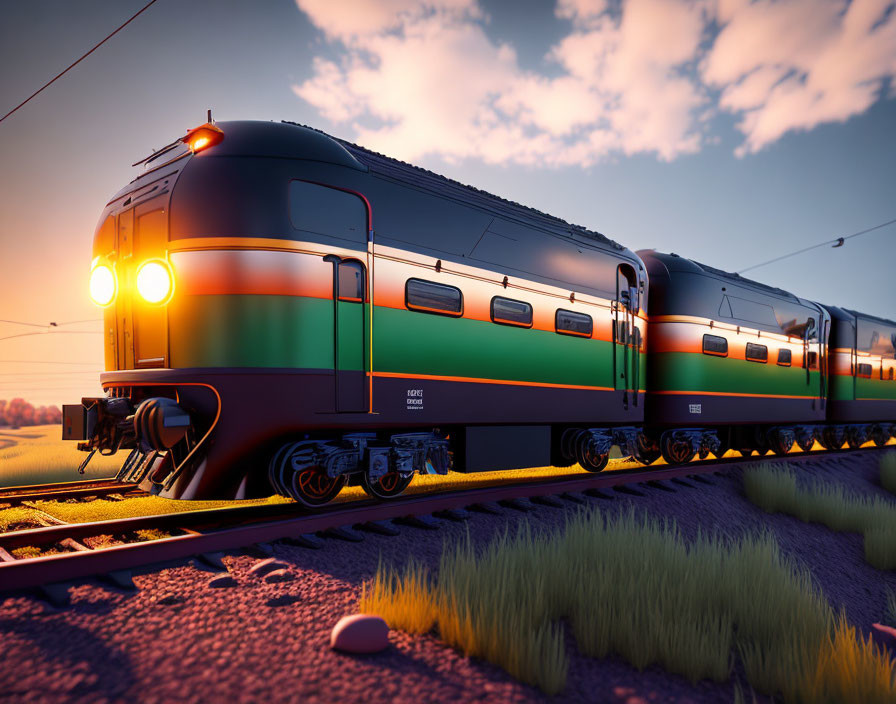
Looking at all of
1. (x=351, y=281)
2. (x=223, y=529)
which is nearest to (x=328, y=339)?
(x=351, y=281)

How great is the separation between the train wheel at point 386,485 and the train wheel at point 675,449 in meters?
A: 6.44

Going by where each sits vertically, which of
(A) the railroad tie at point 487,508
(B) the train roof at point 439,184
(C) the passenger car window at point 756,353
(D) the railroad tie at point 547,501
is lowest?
(D) the railroad tie at point 547,501

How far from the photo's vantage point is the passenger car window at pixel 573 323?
8359mm

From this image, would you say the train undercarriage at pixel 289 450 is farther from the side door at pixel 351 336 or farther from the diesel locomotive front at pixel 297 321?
the side door at pixel 351 336

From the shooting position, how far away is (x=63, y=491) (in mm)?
7277

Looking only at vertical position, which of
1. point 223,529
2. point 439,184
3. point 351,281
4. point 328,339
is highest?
point 439,184

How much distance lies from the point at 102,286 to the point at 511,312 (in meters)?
4.85

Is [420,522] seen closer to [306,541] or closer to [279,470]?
[306,541]

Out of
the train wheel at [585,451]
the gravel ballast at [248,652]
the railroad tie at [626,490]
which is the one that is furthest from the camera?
the train wheel at [585,451]

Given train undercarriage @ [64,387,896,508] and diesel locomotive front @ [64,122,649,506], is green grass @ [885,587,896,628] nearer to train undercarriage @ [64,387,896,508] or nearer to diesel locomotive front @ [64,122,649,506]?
train undercarriage @ [64,387,896,508]

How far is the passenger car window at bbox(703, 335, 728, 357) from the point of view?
36.5 feet

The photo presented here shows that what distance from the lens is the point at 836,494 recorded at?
30.6ft

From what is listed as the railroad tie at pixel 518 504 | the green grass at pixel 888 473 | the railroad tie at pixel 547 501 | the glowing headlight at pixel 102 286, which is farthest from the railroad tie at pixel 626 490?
the green grass at pixel 888 473

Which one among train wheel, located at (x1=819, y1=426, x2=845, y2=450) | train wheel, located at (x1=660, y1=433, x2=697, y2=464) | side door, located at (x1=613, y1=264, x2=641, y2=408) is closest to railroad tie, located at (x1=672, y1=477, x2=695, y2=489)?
side door, located at (x1=613, y1=264, x2=641, y2=408)
